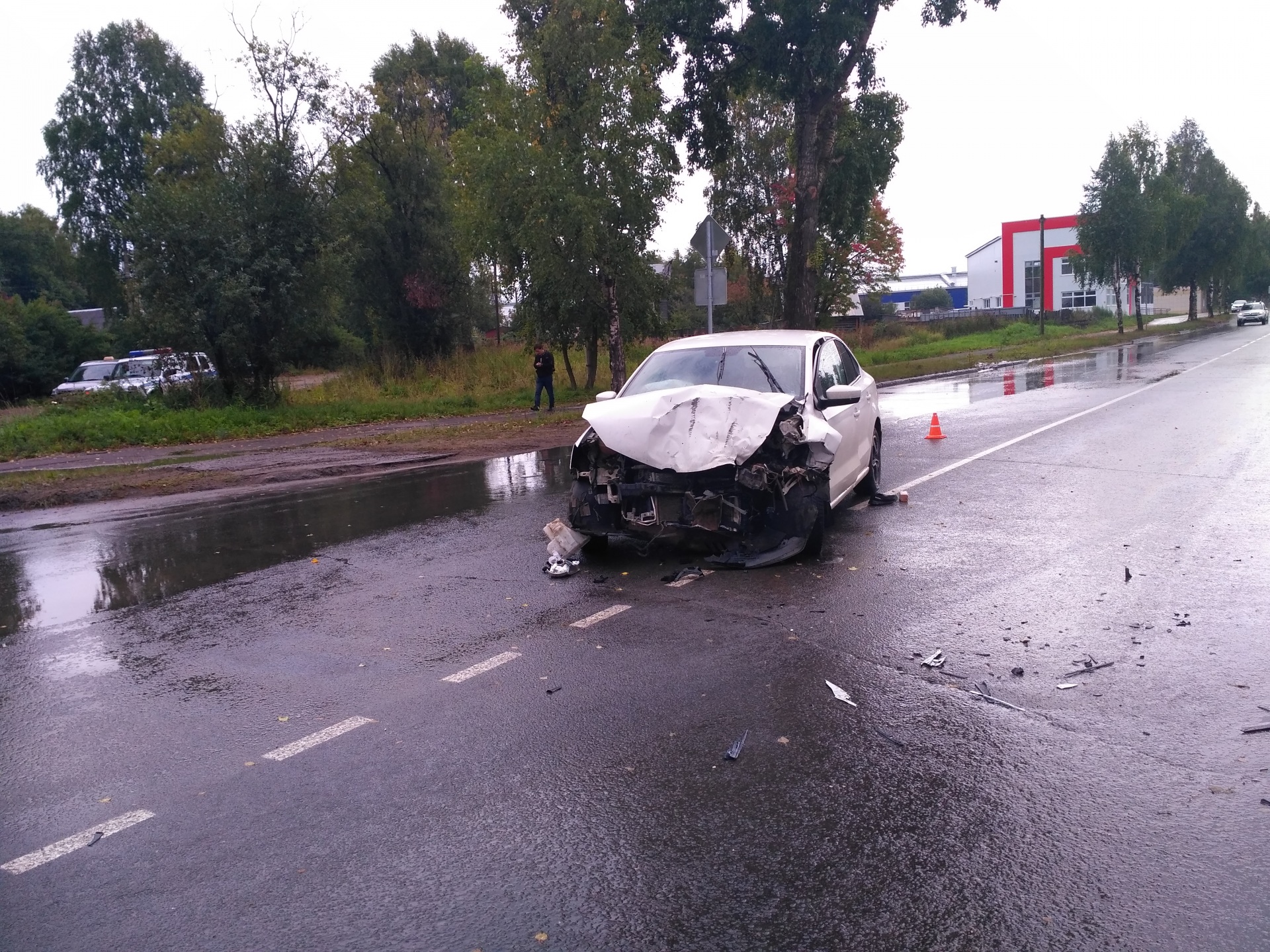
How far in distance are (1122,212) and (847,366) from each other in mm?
49524

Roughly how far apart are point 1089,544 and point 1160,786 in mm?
4370

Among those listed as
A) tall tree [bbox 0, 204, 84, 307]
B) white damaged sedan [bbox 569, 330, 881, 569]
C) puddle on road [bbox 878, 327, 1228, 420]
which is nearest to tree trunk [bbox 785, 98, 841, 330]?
puddle on road [bbox 878, 327, 1228, 420]

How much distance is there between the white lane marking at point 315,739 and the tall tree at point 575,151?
56.5 feet

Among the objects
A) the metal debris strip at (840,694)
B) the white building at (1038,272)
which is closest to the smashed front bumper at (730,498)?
the metal debris strip at (840,694)

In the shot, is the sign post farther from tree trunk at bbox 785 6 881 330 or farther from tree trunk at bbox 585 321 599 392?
tree trunk at bbox 585 321 599 392

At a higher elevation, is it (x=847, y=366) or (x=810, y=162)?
(x=810, y=162)

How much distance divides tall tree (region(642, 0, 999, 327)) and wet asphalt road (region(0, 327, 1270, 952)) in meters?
17.3

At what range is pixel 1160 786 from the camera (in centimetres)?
402

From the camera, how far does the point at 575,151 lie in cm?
2138

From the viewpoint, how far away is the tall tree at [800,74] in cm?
2338

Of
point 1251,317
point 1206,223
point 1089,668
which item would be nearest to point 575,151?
point 1089,668

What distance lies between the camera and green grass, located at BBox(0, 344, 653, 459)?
61.3 feet

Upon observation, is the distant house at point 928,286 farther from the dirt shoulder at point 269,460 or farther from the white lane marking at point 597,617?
the white lane marking at point 597,617

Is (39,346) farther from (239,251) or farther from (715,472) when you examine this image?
(715,472)
